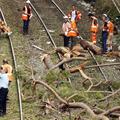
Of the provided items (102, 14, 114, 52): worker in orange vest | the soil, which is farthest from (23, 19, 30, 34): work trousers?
(102, 14, 114, 52): worker in orange vest

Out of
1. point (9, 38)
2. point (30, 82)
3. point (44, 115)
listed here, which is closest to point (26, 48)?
point (9, 38)

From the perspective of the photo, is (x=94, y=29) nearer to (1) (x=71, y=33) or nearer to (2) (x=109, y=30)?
(2) (x=109, y=30)

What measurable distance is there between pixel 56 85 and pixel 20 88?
3.94 ft

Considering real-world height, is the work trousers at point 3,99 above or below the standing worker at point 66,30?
below

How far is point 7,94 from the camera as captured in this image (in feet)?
52.5

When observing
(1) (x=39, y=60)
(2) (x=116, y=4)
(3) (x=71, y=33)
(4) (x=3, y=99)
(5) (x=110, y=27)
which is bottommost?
(4) (x=3, y=99)

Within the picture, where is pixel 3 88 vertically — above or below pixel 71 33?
below

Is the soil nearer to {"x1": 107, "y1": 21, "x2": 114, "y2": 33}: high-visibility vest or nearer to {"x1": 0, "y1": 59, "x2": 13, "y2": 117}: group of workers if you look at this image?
{"x1": 0, "y1": 59, "x2": 13, "y2": 117}: group of workers

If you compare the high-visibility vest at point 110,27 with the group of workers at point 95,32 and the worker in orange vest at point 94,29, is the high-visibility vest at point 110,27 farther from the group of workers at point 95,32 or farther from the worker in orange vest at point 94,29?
the worker in orange vest at point 94,29

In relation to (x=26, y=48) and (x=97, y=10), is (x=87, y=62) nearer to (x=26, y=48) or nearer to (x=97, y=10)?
(x=26, y=48)

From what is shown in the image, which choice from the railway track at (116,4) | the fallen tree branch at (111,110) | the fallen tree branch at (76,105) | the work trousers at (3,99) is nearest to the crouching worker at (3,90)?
the work trousers at (3,99)

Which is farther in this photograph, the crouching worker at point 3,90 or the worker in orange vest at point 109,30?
the worker in orange vest at point 109,30

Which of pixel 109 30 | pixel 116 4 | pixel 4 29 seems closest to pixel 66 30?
pixel 109 30

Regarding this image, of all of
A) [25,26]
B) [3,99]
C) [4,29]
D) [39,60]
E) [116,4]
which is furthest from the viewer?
[116,4]
